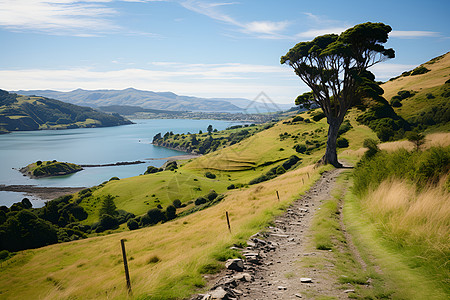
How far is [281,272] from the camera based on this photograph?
7434mm

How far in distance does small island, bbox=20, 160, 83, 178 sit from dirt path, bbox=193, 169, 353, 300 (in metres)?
183

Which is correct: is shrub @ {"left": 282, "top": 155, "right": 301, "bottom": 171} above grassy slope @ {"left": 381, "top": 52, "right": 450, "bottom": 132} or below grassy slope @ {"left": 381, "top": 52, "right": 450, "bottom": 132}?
below

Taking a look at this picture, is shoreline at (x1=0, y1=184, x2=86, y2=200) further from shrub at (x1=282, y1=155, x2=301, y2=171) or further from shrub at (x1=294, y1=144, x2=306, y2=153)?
shrub at (x1=294, y1=144, x2=306, y2=153)

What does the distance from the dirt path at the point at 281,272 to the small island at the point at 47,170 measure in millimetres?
183023

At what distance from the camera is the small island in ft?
514

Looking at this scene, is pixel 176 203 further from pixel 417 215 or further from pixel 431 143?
pixel 417 215

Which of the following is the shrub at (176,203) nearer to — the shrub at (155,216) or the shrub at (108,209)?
the shrub at (155,216)

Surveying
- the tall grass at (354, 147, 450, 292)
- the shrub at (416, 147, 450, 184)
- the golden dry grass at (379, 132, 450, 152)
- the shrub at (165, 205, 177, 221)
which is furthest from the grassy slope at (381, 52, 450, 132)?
the shrub at (416, 147, 450, 184)

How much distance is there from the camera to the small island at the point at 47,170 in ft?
514

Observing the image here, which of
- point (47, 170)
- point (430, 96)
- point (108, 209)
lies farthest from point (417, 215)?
point (47, 170)

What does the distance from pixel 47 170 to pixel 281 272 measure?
187m

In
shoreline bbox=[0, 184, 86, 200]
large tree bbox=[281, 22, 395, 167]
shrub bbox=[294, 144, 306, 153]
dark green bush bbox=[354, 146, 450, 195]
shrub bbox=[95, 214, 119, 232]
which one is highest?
large tree bbox=[281, 22, 395, 167]

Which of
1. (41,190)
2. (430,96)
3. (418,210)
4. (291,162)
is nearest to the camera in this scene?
(418,210)

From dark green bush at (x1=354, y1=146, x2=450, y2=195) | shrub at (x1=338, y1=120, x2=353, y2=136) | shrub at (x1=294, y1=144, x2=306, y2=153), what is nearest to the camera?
dark green bush at (x1=354, y1=146, x2=450, y2=195)
